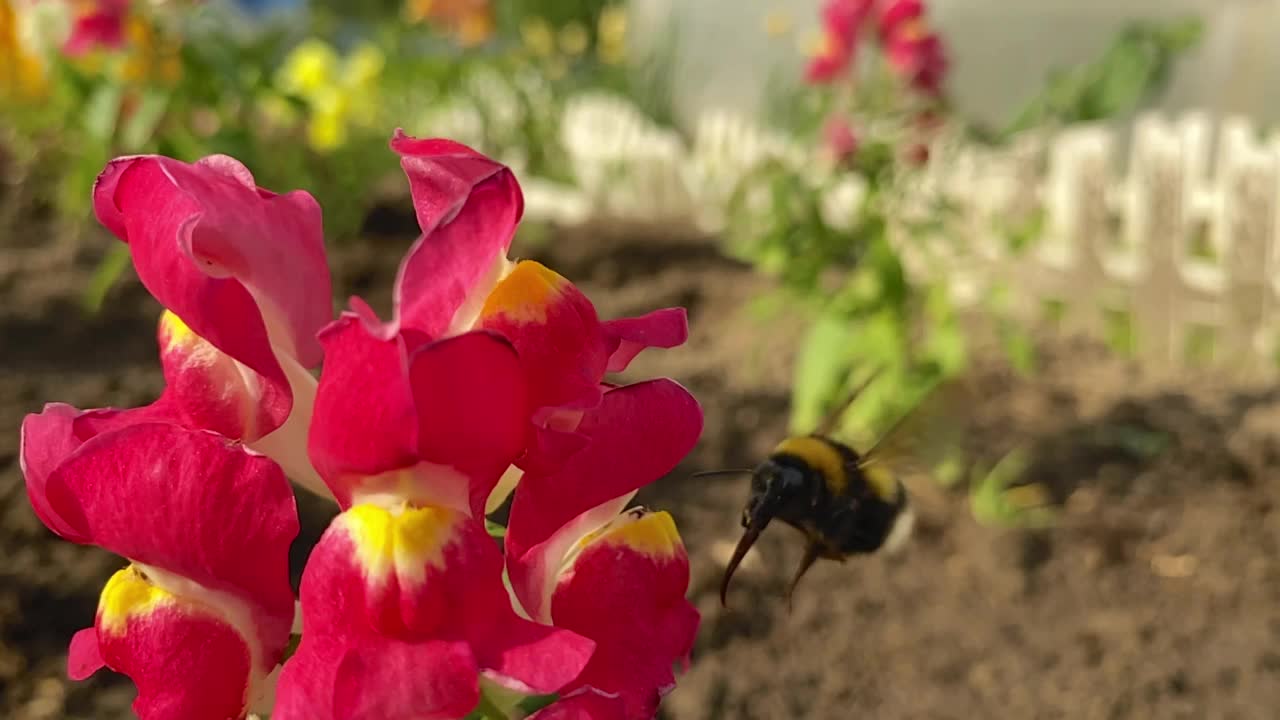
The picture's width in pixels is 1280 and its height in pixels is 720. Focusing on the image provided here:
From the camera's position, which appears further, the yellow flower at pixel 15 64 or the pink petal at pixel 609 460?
the yellow flower at pixel 15 64

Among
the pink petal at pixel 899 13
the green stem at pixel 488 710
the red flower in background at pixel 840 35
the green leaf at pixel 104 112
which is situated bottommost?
the green leaf at pixel 104 112

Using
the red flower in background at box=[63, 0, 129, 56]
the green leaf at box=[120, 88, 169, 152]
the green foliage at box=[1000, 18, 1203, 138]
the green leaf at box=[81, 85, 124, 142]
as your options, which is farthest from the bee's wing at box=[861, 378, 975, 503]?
the red flower in background at box=[63, 0, 129, 56]

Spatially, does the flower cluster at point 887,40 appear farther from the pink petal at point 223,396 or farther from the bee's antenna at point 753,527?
the pink petal at point 223,396

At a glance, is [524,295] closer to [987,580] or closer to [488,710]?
[488,710]

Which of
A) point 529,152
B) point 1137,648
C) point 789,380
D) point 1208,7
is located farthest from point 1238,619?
point 529,152

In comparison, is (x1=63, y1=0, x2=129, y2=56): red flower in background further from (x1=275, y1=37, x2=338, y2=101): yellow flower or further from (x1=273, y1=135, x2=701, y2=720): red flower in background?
(x1=273, y1=135, x2=701, y2=720): red flower in background

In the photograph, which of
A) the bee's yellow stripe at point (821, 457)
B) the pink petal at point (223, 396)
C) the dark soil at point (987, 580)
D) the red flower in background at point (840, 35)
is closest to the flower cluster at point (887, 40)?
the red flower in background at point (840, 35)

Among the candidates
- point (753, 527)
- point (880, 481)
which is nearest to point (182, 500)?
point (753, 527)
